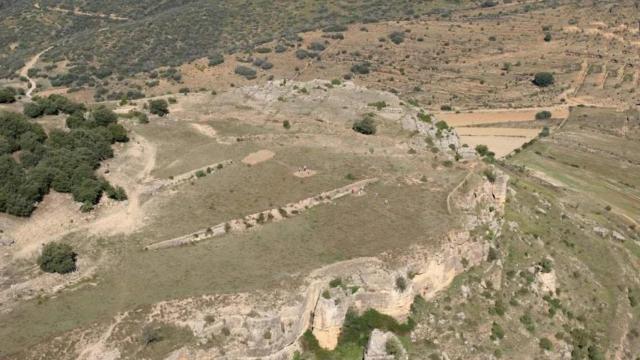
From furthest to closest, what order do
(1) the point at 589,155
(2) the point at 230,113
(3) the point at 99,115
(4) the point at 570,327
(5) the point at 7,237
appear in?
(1) the point at 589,155, (2) the point at 230,113, (3) the point at 99,115, (4) the point at 570,327, (5) the point at 7,237

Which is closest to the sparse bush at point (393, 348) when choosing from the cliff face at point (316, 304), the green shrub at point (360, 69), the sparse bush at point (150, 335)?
the cliff face at point (316, 304)

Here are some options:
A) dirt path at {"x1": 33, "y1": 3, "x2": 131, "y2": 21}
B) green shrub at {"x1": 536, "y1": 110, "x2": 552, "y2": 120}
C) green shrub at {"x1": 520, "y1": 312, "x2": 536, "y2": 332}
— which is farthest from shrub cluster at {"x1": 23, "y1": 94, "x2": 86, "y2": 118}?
dirt path at {"x1": 33, "y1": 3, "x2": 131, "y2": 21}

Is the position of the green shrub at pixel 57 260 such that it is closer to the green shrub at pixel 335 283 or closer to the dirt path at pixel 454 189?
the green shrub at pixel 335 283

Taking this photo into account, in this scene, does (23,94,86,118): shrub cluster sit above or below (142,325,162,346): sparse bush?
above

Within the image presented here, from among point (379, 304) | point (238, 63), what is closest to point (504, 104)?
point (238, 63)

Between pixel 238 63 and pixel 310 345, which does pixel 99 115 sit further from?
pixel 238 63

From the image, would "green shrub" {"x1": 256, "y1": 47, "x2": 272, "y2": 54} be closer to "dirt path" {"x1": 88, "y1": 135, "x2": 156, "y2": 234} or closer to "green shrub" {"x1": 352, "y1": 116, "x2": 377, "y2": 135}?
"green shrub" {"x1": 352, "y1": 116, "x2": 377, "y2": 135}
